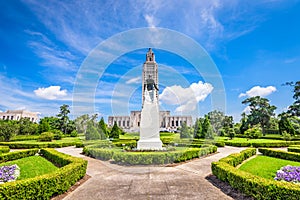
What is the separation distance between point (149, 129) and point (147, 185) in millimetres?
Answer: 6872

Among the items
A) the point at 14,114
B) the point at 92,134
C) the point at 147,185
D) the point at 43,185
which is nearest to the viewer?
the point at 43,185

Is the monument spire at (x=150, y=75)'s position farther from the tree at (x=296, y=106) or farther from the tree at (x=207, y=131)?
Result: the tree at (x=296, y=106)

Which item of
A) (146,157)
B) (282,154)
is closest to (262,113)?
(282,154)

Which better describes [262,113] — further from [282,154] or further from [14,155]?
[14,155]

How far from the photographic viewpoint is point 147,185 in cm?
678

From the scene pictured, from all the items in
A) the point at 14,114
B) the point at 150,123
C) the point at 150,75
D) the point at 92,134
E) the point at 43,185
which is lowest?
the point at 43,185

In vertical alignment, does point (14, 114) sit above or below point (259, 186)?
above

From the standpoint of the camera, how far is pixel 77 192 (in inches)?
250

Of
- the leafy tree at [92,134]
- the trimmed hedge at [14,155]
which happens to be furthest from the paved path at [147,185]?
the leafy tree at [92,134]

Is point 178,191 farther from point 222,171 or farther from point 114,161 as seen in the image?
point 114,161

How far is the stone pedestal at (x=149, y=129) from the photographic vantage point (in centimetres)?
1340

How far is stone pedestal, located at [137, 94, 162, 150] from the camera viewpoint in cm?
1340

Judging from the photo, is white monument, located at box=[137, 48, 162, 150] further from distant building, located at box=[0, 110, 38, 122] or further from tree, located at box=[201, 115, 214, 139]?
distant building, located at box=[0, 110, 38, 122]

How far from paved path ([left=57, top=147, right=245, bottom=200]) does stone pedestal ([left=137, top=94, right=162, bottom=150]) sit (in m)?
3.85
